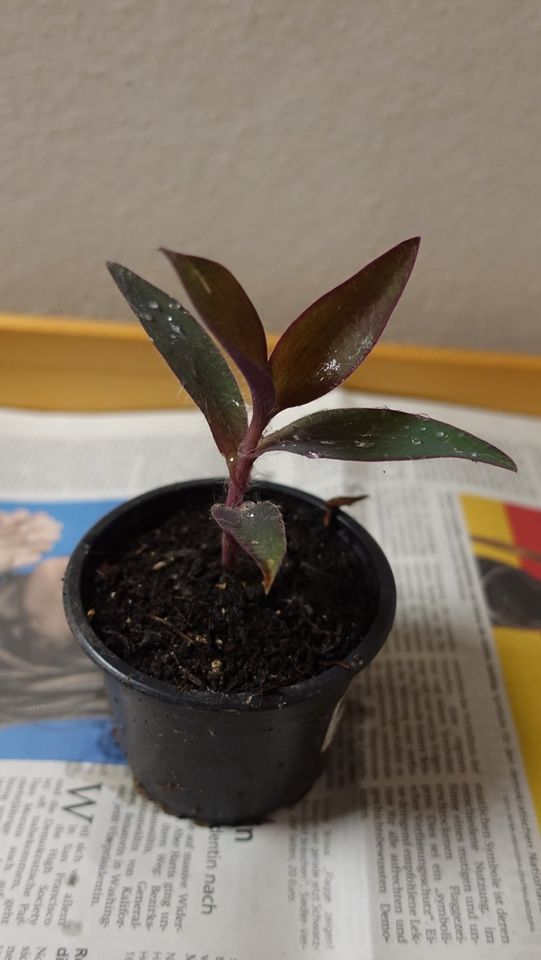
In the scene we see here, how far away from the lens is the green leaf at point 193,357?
0.40 metres

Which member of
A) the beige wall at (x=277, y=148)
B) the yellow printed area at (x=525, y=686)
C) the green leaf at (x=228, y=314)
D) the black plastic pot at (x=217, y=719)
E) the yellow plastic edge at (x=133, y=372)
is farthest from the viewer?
the yellow plastic edge at (x=133, y=372)

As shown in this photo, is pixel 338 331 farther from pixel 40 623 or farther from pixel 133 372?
pixel 133 372

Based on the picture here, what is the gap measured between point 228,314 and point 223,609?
0.65ft

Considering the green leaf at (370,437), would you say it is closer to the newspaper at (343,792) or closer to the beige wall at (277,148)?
the newspaper at (343,792)

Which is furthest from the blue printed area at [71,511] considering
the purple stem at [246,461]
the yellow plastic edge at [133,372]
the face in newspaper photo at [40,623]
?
the purple stem at [246,461]

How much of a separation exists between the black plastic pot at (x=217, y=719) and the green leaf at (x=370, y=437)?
0.13 m

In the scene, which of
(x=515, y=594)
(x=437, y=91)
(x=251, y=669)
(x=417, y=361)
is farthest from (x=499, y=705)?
(x=437, y=91)

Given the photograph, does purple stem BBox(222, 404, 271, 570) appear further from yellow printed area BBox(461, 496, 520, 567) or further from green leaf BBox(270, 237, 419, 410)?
yellow printed area BBox(461, 496, 520, 567)

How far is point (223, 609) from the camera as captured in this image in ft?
1.54

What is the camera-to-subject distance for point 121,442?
33.7 inches

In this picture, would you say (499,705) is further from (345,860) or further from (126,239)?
(126,239)

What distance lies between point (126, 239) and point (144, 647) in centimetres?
51

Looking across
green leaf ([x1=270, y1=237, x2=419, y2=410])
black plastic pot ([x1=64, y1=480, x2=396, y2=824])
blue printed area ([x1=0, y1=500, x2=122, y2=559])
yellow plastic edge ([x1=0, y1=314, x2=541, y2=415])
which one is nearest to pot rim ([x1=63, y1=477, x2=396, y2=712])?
black plastic pot ([x1=64, y1=480, x2=396, y2=824])

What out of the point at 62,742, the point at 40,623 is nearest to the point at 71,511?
the point at 40,623
